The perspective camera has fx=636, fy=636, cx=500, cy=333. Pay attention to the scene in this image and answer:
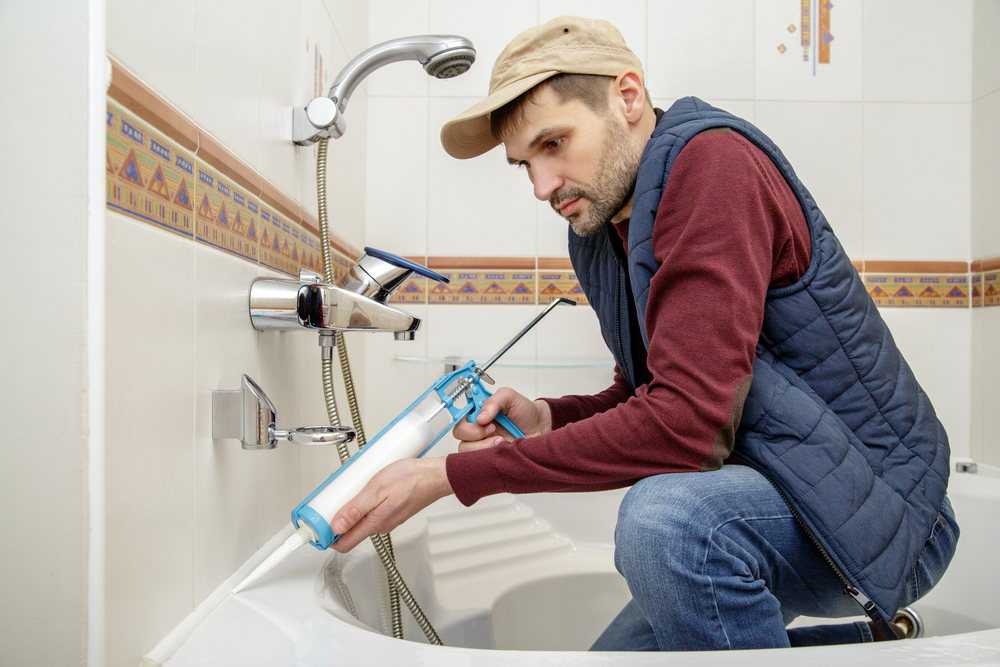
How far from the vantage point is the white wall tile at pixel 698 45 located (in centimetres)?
144

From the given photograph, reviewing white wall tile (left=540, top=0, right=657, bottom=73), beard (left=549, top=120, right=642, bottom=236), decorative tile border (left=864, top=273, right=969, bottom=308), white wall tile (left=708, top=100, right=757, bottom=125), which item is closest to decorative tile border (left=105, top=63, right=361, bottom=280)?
beard (left=549, top=120, right=642, bottom=236)

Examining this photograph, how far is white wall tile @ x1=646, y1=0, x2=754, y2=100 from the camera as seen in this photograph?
1438mm

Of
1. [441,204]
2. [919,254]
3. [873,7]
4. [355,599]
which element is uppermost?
[873,7]

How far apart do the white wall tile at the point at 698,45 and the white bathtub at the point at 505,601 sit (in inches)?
37.1

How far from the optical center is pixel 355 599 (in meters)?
0.71

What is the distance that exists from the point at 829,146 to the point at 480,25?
0.84 meters

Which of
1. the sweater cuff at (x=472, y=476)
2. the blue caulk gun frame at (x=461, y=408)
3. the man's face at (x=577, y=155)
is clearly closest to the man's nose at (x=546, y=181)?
the man's face at (x=577, y=155)

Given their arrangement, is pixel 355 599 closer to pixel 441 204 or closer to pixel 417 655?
pixel 417 655

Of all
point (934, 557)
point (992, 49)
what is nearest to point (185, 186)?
point (934, 557)

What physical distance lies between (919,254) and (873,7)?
1.88ft

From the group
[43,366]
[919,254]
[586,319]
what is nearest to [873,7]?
[919,254]

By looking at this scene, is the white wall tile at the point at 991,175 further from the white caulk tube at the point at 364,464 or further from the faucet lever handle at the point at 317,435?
the faucet lever handle at the point at 317,435

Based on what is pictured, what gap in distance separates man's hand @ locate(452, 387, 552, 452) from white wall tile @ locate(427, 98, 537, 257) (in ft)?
2.22

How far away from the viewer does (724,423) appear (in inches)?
23.0
